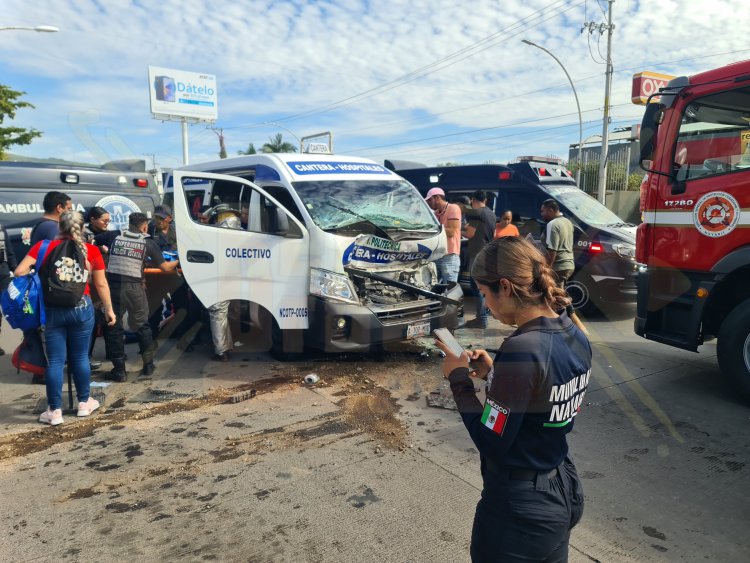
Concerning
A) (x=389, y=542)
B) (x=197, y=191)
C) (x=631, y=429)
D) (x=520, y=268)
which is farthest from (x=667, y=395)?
(x=197, y=191)

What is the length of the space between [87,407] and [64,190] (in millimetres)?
4270

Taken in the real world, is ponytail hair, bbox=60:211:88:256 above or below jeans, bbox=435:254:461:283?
above

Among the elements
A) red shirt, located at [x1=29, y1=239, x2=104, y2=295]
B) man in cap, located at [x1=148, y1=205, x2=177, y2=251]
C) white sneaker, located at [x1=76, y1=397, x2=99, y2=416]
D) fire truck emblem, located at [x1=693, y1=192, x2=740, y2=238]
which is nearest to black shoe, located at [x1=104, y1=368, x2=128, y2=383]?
white sneaker, located at [x1=76, y1=397, x2=99, y2=416]

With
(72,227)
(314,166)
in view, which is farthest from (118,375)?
(314,166)

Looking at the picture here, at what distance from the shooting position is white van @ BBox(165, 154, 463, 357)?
523 centimetres

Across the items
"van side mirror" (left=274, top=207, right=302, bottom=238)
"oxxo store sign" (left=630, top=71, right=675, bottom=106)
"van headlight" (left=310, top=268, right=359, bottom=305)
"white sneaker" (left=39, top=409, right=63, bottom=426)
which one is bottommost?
"white sneaker" (left=39, top=409, right=63, bottom=426)

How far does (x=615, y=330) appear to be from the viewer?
7.37 meters

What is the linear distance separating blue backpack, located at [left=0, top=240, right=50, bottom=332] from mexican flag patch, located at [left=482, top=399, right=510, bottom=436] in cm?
383

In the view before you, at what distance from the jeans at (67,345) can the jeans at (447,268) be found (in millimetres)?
3796

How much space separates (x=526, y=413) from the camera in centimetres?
156

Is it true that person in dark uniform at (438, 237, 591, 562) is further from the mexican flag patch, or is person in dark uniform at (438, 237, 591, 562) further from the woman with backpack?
the woman with backpack

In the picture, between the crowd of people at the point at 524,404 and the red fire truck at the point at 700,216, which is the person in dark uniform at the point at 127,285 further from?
the red fire truck at the point at 700,216

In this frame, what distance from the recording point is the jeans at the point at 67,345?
13.7 ft

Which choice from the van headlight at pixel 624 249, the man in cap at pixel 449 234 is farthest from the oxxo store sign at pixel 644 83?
the man in cap at pixel 449 234
